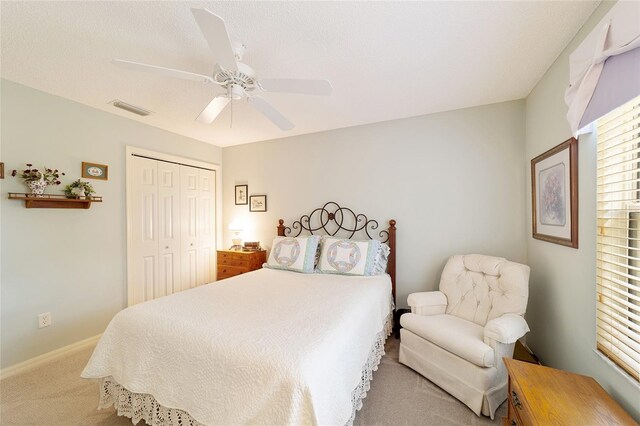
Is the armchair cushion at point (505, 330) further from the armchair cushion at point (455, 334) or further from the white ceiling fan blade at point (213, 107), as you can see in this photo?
the white ceiling fan blade at point (213, 107)

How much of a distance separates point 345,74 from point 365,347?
2.05 m

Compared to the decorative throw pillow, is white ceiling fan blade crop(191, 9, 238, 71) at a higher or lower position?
higher

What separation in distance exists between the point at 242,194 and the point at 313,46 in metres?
2.78

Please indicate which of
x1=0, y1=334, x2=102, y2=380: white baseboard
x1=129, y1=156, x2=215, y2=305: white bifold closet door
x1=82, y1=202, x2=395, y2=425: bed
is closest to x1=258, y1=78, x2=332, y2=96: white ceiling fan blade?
x1=82, y1=202, x2=395, y2=425: bed

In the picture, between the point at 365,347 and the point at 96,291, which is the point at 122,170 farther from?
the point at 365,347

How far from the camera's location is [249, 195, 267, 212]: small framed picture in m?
3.93

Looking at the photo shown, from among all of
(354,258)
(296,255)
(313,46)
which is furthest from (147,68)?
(354,258)

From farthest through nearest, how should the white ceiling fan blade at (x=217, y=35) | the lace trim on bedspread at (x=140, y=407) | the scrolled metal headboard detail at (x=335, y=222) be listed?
the scrolled metal headboard detail at (x=335, y=222)
the lace trim on bedspread at (x=140, y=407)
the white ceiling fan blade at (x=217, y=35)

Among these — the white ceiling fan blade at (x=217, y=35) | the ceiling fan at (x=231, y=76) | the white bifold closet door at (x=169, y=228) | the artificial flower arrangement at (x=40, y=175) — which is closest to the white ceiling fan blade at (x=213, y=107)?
the ceiling fan at (x=231, y=76)

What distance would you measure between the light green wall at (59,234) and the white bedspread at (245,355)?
1.38 metres

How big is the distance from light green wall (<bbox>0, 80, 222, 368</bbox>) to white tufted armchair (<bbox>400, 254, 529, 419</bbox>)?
3.18m

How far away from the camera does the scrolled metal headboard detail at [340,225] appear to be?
3014mm

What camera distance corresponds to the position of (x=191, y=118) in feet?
9.96

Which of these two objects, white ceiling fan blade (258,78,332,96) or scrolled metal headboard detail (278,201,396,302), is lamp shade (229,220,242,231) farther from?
white ceiling fan blade (258,78,332,96)
